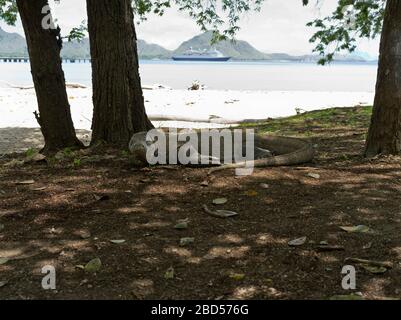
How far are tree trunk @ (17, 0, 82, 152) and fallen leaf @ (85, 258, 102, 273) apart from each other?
4.20 meters

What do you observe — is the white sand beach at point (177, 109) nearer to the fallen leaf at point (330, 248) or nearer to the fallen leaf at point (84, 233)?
the fallen leaf at point (84, 233)

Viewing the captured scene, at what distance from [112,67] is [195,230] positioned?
3296 millimetres

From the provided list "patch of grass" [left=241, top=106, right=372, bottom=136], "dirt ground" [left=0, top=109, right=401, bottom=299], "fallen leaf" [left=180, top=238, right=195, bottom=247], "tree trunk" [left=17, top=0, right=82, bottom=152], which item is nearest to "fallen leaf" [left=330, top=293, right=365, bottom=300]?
"dirt ground" [left=0, top=109, right=401, bottom=299]

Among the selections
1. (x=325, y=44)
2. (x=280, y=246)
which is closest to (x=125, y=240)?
(x=280, y=246)

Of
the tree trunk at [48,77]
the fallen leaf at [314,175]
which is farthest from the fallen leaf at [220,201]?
the tree trunk at [48,77]

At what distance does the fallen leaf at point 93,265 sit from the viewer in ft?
10.3

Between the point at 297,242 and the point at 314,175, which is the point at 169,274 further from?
the point at 314,175

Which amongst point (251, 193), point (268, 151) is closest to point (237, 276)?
point (251, 193)

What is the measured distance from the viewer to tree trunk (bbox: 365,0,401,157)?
5348mm

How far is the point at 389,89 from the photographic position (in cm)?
542

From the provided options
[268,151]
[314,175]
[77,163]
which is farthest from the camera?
[268,151]

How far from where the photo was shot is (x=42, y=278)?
303 cm

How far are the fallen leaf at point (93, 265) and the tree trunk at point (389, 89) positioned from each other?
3559 mm

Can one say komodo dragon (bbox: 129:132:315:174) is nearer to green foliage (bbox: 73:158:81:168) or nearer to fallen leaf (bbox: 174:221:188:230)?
green foliage (bbox: 73:158:81:168)
